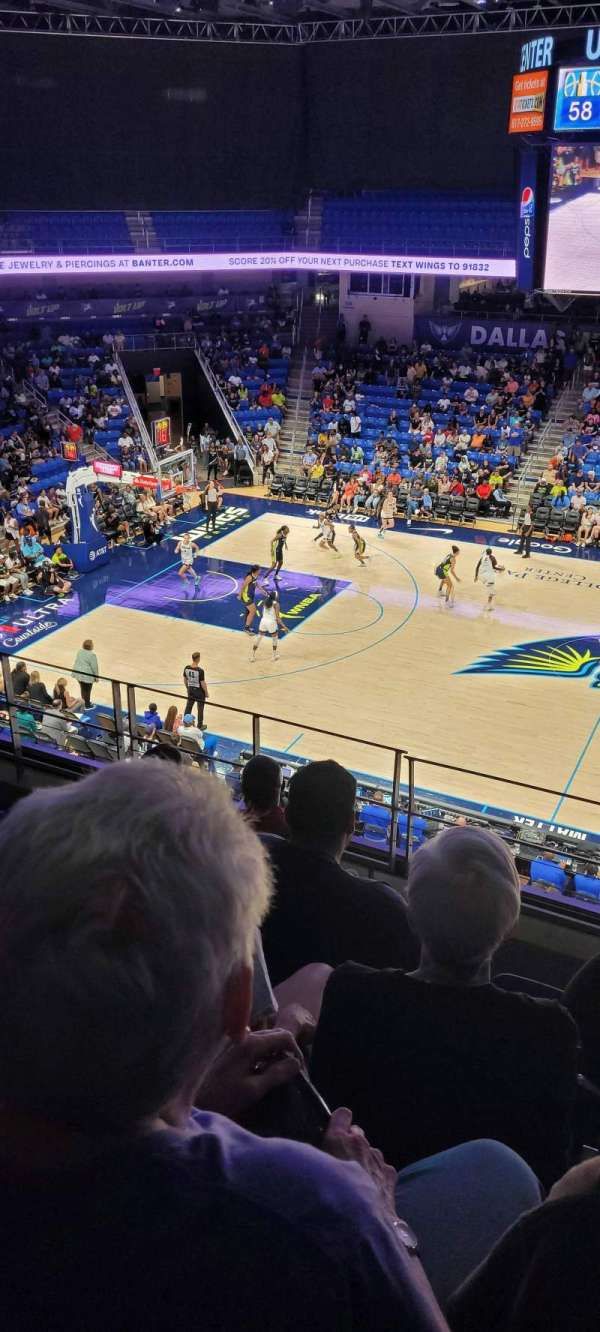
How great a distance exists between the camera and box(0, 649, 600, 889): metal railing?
26.0 feet

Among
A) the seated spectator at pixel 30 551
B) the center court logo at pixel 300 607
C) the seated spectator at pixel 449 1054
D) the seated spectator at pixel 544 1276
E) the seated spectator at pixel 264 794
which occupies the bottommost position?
the center court logo at pixel 300 607

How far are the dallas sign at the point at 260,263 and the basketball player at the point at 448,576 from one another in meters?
12.5

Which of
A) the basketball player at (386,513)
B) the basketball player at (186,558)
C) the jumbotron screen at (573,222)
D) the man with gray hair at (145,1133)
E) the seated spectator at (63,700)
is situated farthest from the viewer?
the basketball player at (386,513)

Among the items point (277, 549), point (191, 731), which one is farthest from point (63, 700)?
point (277, 549)

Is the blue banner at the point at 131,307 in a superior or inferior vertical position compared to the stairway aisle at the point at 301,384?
superior

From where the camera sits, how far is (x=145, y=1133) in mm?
1248

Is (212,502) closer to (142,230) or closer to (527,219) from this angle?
(527,219)

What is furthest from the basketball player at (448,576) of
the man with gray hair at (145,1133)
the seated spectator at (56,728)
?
the man with gray hair at (145,1133)

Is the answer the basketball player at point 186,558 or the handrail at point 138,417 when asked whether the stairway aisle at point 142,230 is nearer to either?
the handrail at point 138,417

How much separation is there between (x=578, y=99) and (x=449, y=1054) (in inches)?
845

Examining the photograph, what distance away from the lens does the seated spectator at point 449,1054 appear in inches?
103

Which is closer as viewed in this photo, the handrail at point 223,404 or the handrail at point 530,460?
the handrail at point 530,460

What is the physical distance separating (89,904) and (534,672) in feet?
57.1

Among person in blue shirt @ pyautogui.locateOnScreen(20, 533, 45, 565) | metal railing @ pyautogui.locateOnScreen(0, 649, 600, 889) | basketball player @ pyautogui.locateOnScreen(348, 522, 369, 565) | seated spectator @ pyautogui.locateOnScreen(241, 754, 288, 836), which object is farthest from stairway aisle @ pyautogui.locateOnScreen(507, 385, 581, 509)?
seated spectator @ pyautogui.locateOnScreen(241, 754, 288, 836)
